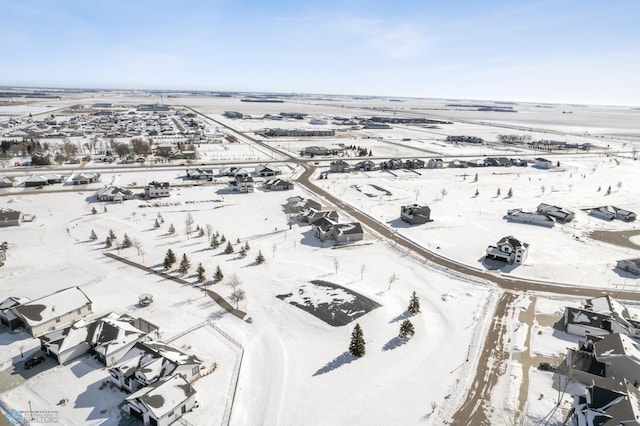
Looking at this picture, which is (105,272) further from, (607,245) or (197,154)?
(197,154)

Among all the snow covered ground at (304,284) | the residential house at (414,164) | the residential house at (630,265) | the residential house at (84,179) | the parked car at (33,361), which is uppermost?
the residential house at (414,164)

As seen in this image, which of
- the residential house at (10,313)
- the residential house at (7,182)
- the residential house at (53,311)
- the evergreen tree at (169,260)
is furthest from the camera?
the residential house at (7,182)

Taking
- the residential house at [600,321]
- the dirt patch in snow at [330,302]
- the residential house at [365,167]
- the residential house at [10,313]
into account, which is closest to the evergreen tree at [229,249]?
the dirt patch in snow at [330,302]

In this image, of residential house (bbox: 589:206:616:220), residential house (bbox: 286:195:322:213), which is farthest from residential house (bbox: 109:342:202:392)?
residential house (bbox: 589:206:616:220)

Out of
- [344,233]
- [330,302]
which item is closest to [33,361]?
[330,302]

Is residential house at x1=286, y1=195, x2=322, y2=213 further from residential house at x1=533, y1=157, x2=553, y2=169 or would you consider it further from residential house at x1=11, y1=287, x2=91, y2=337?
residential house at x1=533, y1=157, x2=553, y2=169

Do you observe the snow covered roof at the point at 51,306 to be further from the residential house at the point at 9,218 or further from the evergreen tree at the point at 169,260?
the residential house at the point at 9,218
